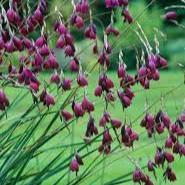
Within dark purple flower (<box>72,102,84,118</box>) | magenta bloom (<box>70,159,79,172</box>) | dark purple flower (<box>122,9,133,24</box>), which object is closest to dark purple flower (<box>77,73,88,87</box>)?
dark purple flower (<box>72,102,84,118</box>)

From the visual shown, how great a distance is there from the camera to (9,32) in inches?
121

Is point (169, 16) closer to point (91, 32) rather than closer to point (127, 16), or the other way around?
point (127, 16)

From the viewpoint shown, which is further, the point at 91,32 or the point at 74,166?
the point at 74,166

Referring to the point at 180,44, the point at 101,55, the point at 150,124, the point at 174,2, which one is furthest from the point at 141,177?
the point at 180,44

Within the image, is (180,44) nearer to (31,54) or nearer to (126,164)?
(126,164)

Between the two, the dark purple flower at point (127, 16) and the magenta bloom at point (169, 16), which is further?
the magenta bloom at point (169, 16)

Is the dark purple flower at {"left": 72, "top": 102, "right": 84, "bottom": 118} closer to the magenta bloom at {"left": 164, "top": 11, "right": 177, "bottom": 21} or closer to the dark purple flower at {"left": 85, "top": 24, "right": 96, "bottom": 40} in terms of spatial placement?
the dark purple flower at {"left": 85, "top": 24, "right": 96, "bottom": 40}

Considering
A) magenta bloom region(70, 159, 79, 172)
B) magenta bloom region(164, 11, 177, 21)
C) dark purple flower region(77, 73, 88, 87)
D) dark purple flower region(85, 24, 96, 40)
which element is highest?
dark purple flower region(85, 24, 96, 40)

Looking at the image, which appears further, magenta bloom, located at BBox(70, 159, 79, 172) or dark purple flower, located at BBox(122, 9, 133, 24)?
magenta bloom, located at BBox(70, 159, 79, 172)

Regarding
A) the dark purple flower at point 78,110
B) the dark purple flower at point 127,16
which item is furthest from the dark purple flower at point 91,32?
the dark purple flower at point 78,110

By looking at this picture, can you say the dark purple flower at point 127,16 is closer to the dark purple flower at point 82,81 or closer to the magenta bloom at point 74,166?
the dark purple flower at point 82,81

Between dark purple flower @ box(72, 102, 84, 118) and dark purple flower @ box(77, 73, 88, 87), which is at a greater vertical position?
dark purple flower @ box(77, 73, 88, 87)

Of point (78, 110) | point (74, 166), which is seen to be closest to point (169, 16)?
point (78, 110)

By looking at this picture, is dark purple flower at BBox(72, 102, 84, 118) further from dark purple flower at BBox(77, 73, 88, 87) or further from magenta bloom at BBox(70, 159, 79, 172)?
magenta bloom at BBox(70, 159, 79, 172)
